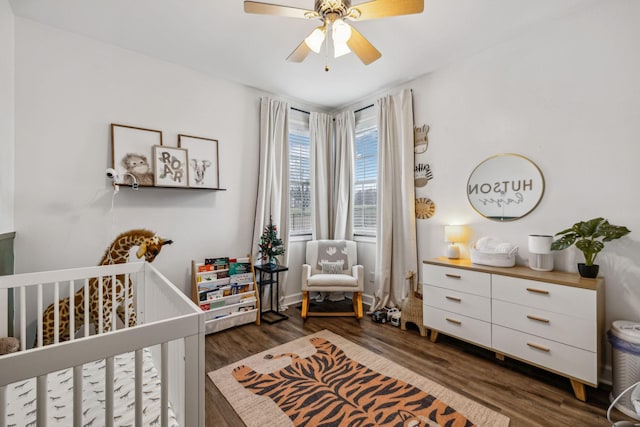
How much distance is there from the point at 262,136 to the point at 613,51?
3.09 metres

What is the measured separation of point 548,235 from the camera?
224 centimetres

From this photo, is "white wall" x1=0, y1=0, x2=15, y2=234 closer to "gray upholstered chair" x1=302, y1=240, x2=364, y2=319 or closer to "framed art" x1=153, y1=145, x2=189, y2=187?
"framed art" x1=153, y1=145, x2=189, y2=187

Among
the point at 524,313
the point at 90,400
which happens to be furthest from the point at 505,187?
the point at 90,400

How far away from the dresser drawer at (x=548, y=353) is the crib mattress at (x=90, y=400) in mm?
2242

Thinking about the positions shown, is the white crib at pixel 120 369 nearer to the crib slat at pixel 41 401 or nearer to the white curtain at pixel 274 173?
the crib slat at pixel 41 401

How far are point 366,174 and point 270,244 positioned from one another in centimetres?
160

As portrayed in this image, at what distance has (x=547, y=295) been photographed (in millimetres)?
1930

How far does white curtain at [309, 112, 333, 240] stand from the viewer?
3.82m

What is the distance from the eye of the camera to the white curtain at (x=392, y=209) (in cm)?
322

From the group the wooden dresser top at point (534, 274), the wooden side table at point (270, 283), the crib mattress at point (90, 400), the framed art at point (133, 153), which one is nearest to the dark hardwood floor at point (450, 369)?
the wooden side table at point (270, 283)

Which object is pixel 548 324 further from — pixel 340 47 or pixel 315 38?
pixel 315 38

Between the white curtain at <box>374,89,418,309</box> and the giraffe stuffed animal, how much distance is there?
231 centimetres

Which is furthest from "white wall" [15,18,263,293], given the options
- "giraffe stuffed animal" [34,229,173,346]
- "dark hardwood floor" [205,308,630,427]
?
"dark hardwood floor" [205,308,630,427]

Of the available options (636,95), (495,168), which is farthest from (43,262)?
(636,95)
